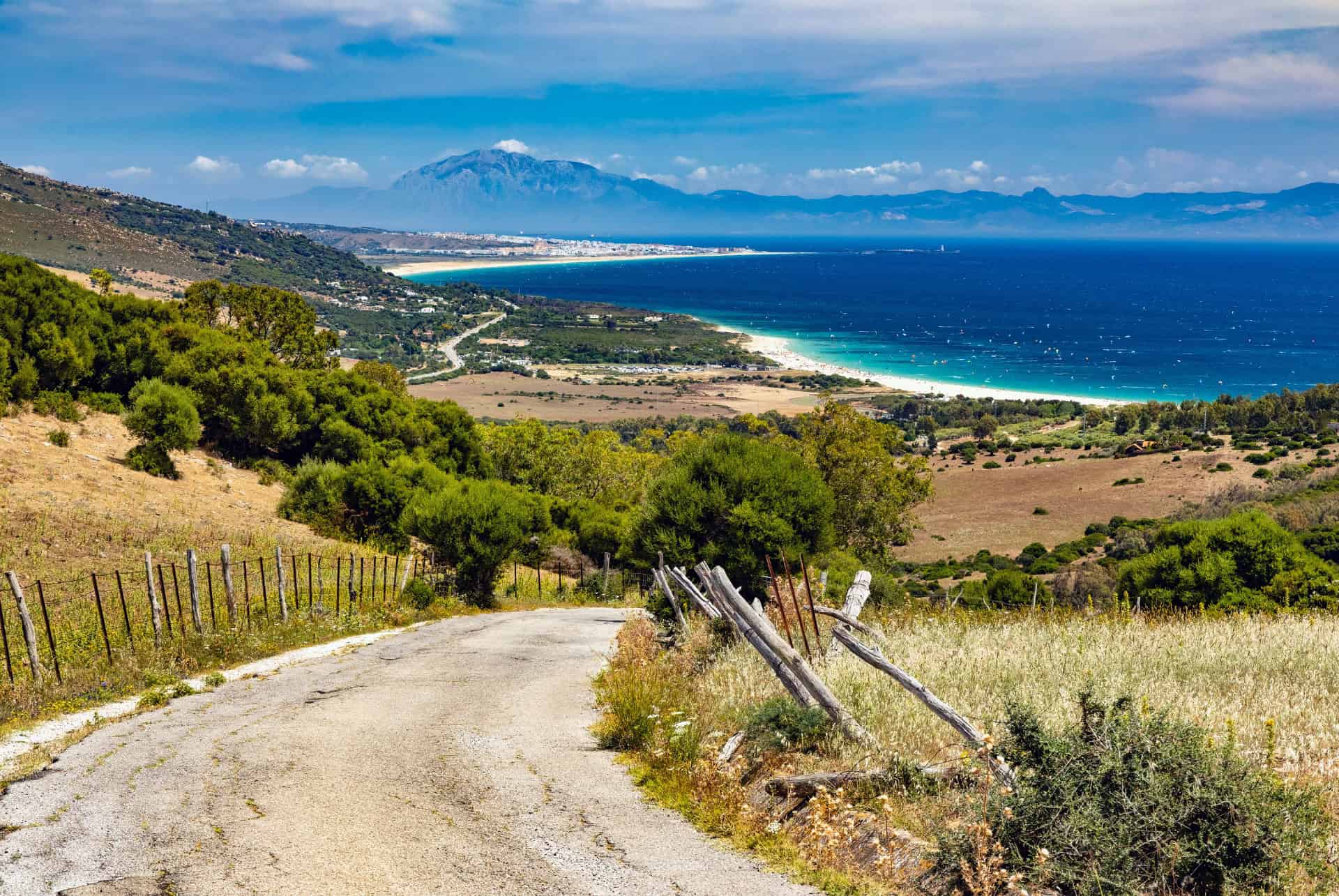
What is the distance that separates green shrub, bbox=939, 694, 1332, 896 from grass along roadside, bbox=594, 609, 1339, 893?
7.6 inches

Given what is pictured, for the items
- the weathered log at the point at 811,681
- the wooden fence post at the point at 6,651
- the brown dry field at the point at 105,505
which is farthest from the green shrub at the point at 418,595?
the weathered log at the point at 811,681

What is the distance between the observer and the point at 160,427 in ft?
111

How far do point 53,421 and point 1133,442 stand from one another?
74.9 metres

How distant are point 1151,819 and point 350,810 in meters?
5.56

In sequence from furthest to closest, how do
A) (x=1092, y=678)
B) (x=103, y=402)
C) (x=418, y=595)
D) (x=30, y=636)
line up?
(x=103, y=402) → (x=418, y=595) → (x=30, y=636) → (x=1092, y=678)

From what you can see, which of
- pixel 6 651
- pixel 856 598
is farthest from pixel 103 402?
pixel 856 598

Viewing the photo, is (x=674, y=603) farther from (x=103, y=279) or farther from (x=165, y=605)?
(x=103, y=279)

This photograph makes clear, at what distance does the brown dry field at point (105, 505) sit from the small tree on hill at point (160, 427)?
1.94ft

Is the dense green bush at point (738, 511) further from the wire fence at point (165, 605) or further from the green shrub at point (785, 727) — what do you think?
the green shrub at point (785, 727)

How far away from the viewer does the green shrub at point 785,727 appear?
25.7 ft


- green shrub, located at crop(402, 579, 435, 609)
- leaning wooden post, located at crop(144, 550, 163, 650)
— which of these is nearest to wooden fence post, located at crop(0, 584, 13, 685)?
leaning wooden post, located at crop(144, 550, 163, 650)

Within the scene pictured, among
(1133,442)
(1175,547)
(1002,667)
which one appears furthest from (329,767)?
(1133,442)

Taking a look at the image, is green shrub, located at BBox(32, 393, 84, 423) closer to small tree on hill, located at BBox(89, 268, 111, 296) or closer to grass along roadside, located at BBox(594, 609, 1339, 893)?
small tree on hill, located at BBox(89, 268, 111, 296)

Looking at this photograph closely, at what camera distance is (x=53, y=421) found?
34.1 metres
